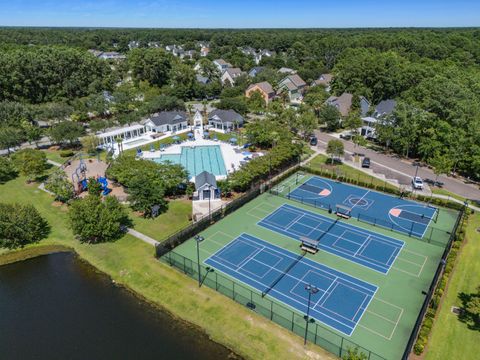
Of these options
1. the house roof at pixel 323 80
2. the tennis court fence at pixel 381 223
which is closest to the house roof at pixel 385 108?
the house roof at pixel 323 80

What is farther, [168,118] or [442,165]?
[168,118]

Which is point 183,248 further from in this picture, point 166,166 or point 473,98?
point 473,98

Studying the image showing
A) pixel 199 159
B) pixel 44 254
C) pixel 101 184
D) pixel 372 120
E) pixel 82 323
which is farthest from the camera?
pixel 372 120

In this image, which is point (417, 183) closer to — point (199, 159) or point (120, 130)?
point (199, 159)

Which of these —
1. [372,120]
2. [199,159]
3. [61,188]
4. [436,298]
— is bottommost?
[436,298]

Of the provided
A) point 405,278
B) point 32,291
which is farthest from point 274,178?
point 32,291

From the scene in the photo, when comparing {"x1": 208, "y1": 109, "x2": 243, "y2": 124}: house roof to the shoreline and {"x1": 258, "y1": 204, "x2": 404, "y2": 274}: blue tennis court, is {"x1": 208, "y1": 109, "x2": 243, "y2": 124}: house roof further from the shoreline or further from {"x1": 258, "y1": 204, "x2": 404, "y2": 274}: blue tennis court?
the shoreline

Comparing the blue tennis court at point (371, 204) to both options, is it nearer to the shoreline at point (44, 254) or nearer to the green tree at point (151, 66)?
the shoreline at point (44, 254)

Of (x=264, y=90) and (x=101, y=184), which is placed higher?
(x=264, y=90)

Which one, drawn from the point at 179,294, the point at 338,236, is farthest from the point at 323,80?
the point at 179,294
